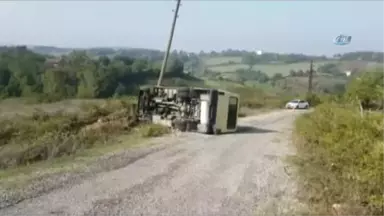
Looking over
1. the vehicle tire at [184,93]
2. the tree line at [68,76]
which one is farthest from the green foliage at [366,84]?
the vehicle tire at [184,93]

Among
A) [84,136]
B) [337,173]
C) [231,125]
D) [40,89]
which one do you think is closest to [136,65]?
[40,89]

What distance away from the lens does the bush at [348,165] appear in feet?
30.7

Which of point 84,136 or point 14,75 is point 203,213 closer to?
point 84,136

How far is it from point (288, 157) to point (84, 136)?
29.8 ft

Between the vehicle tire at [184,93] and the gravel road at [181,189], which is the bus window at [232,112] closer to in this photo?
the vehicle tire at [184,93]

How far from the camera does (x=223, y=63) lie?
12056 centimetres

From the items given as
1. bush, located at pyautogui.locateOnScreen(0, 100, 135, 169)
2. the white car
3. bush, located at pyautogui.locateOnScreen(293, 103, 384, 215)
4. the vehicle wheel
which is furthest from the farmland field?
bush, located at pyautogui.locateOnScreen(293, 103, 384, 215)

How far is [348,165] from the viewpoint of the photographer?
11.1 m

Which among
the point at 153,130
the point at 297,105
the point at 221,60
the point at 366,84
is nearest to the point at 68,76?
the point at 297,105

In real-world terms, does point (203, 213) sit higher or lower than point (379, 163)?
lower

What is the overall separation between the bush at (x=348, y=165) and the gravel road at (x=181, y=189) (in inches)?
20.6

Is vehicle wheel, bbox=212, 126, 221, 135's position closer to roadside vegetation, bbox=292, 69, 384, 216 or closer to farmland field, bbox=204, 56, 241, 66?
roadside vegetation, bbox=292, 69, 384, 216

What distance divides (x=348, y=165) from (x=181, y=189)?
3.43 metres

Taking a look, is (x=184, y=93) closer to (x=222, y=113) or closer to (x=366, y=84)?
(x=222, y=113)
